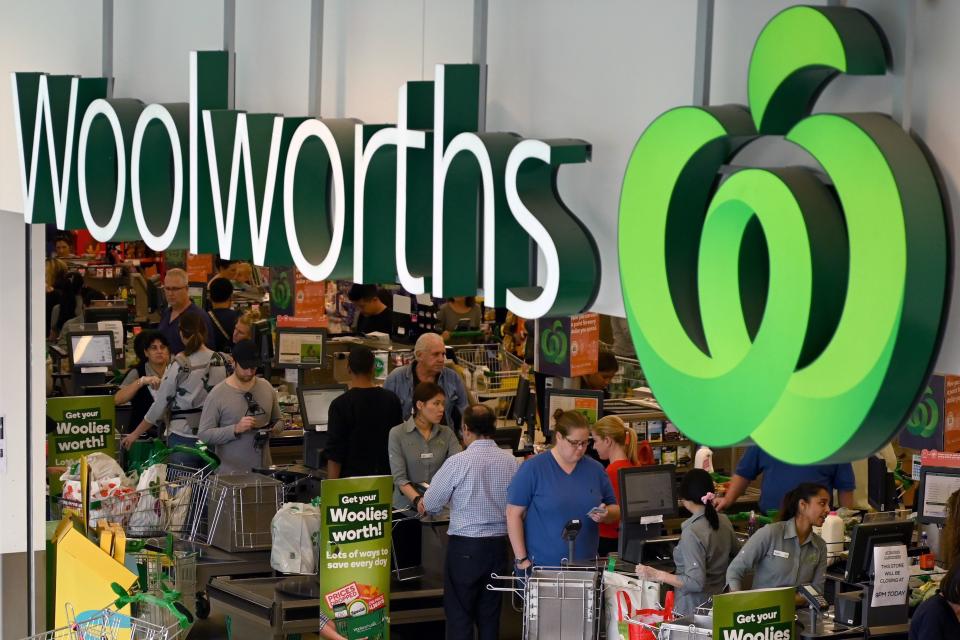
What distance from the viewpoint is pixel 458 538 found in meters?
7.57

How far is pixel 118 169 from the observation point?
5676mm

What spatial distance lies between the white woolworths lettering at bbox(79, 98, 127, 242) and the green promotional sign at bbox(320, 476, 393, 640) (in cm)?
171

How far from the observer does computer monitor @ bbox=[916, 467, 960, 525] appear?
8.48 meters

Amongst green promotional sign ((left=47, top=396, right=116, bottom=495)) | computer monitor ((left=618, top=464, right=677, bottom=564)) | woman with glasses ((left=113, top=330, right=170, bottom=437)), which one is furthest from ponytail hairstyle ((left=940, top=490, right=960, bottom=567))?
woman with glasses ((left=113, top=330, right=170, bottom=437))

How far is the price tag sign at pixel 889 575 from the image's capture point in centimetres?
696

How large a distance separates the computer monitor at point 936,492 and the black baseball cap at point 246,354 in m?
3.93

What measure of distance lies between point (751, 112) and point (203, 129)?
8.55ft

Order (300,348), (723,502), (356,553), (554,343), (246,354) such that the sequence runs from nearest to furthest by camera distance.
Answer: (356,553) → (246,354) → (723,502) → (554,343) → (300,348)

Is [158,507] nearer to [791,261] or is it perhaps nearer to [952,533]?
[952,533]

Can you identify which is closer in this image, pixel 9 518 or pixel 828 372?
pixel 828 372

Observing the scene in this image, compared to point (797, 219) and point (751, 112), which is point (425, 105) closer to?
point (751, 112)

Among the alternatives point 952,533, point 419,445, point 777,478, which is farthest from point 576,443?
point 777,478

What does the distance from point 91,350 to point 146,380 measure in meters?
1.46

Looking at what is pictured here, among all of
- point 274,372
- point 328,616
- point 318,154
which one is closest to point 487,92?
point 318,154
